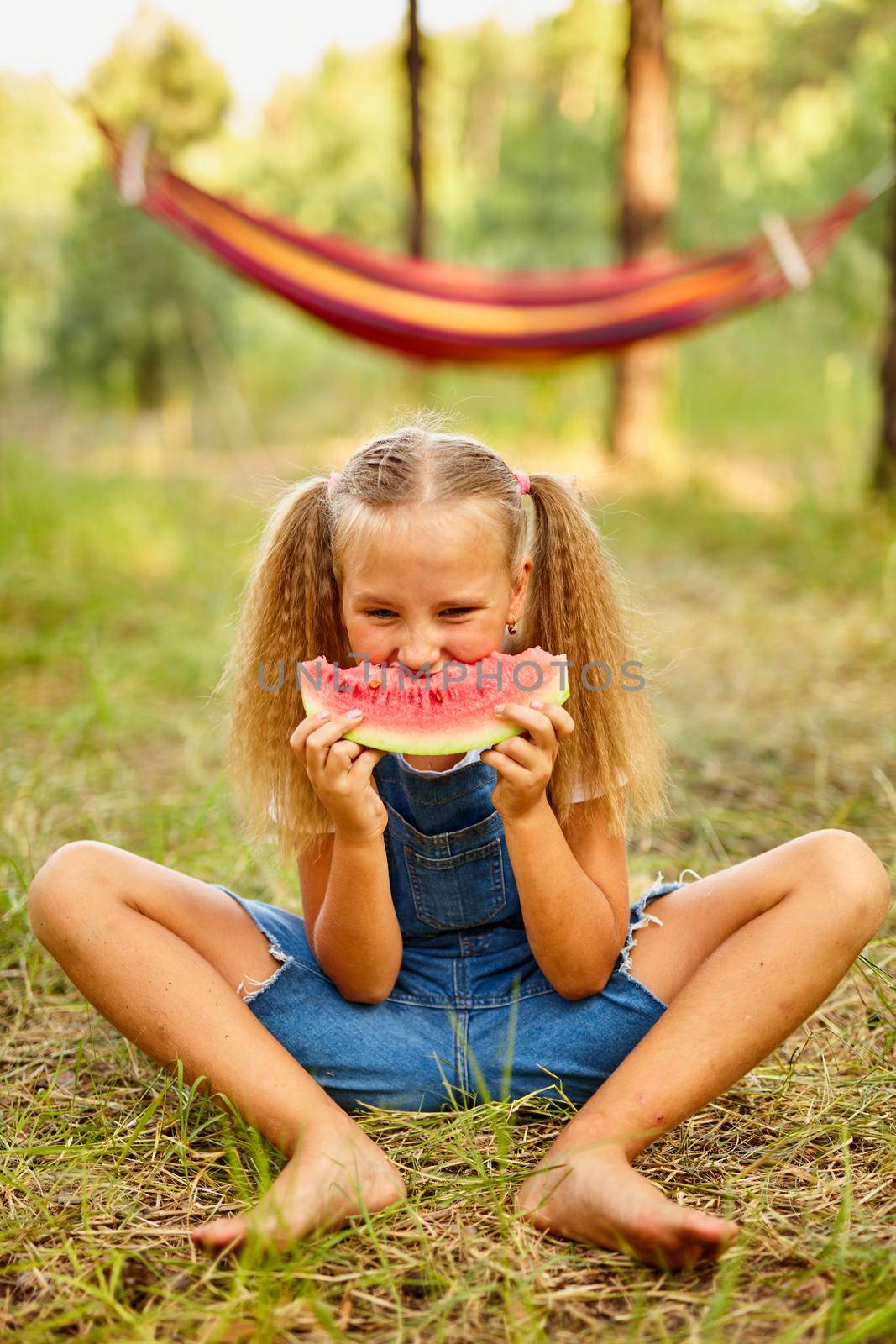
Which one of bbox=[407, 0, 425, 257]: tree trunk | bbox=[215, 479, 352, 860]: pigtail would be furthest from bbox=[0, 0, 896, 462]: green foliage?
bbox=[215, 479, 352, 860]: pigtail

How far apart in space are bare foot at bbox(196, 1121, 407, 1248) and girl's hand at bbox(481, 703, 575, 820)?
51 cm

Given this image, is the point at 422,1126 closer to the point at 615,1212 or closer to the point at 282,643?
the point at 615,1212

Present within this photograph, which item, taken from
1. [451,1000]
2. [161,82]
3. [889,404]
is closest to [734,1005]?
[451,1000]

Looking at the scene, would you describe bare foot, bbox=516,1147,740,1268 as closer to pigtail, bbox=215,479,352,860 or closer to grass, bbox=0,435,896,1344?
grass, bbox=0,435,896,1344

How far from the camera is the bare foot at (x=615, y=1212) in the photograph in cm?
139

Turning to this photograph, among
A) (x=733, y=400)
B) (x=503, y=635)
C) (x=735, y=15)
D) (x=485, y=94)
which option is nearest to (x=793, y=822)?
(x=503, y=635)

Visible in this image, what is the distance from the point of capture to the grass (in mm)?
1383

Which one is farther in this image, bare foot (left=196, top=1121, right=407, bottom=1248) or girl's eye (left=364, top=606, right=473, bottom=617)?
girl's eye (left=364, top=606, right=473, bottom=617)

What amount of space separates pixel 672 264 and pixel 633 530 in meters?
1.41

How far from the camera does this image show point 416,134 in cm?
679

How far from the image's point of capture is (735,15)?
20.0m

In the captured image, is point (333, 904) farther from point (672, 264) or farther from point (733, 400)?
point (733, 400)

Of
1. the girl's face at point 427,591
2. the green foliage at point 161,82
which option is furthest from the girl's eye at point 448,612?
the green foliage at point 161,82

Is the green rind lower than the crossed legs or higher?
higher
